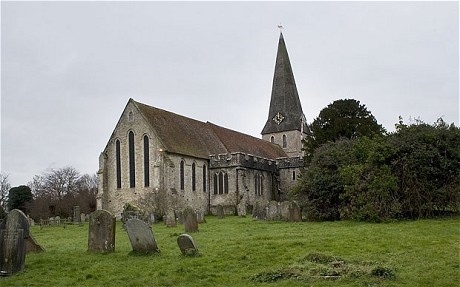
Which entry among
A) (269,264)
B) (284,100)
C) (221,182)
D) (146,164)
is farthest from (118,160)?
(269,264)

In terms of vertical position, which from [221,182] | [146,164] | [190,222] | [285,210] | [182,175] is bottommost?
[190,222]

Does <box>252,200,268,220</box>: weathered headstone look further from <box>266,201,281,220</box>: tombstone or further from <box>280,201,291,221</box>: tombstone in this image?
<box>280,201,291,221</box>: tombstone

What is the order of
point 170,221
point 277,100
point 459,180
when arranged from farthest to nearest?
point 277,100 → point 170,221 → point 459,180

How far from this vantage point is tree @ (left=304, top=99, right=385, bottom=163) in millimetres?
37031

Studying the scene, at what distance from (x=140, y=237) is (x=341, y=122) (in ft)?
90.1

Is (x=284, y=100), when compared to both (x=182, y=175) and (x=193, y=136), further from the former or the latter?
(x=182, y=175)

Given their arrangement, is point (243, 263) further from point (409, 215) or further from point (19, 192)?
point (19, 192)

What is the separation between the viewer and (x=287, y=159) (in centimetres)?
4762

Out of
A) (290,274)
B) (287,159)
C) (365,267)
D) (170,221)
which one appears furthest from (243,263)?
(287,159)

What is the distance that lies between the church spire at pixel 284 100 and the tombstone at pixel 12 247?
47.1 m

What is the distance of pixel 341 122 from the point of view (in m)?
37.3

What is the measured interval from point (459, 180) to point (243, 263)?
535 inches

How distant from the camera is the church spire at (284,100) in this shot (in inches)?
2248

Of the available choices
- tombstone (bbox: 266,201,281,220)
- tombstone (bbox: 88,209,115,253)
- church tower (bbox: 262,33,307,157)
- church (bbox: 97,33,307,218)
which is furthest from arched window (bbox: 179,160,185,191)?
tombstone (bbox: 88,209,115,253)
